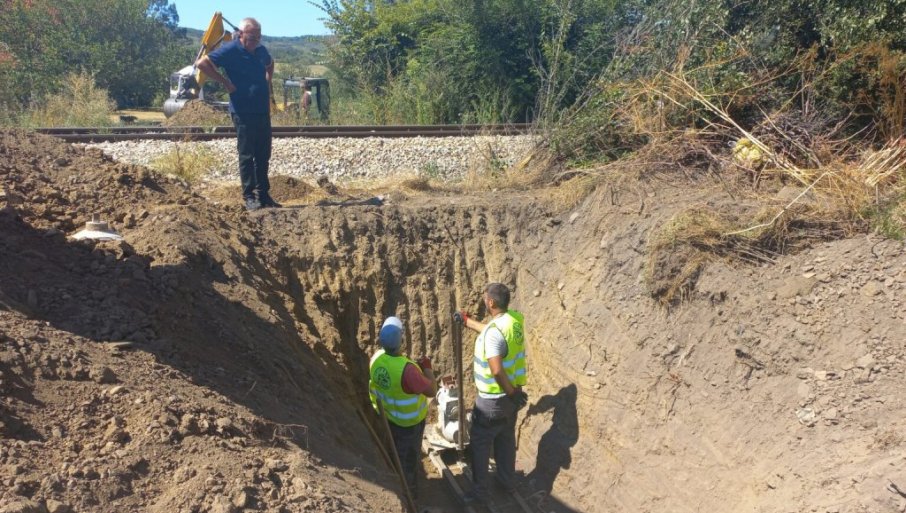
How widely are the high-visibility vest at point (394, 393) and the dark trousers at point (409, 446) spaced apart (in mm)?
103

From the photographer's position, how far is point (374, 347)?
7828 millimetres

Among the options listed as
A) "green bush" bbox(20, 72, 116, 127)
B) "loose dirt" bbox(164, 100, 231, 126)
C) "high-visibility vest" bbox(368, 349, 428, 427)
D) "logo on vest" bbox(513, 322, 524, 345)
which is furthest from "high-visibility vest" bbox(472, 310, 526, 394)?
"loose dirt" bbox(164, 100, 231, 126)

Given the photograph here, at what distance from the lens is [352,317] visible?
7777mm

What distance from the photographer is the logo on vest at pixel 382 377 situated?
5824 mm

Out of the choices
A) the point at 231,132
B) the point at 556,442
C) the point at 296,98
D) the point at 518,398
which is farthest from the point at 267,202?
the point at 296,98

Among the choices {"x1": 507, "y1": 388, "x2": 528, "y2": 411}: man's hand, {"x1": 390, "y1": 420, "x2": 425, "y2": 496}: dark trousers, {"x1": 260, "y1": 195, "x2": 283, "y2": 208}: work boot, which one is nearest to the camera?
{"x1": 390, "y1": 420, "x2": 425, "y2": 496}: dark trousers

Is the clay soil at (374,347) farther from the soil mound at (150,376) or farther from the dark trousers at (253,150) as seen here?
the dark trousers at (253,150)

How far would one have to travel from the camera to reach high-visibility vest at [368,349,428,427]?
5785 millimetres

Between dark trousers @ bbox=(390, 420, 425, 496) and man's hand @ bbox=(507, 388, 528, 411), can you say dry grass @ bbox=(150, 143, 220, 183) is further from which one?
man's hand @ bbox=(507, 388, 528, 411)

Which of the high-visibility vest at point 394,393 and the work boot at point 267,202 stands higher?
the work boot at point 267,202

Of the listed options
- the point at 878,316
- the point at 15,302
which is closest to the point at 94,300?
the point at 15,302

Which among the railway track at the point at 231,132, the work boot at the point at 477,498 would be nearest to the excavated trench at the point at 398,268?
the work boot at the point at 477,498

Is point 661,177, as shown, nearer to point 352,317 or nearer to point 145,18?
point 352,317

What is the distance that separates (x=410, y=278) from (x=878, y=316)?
15.6 ft
